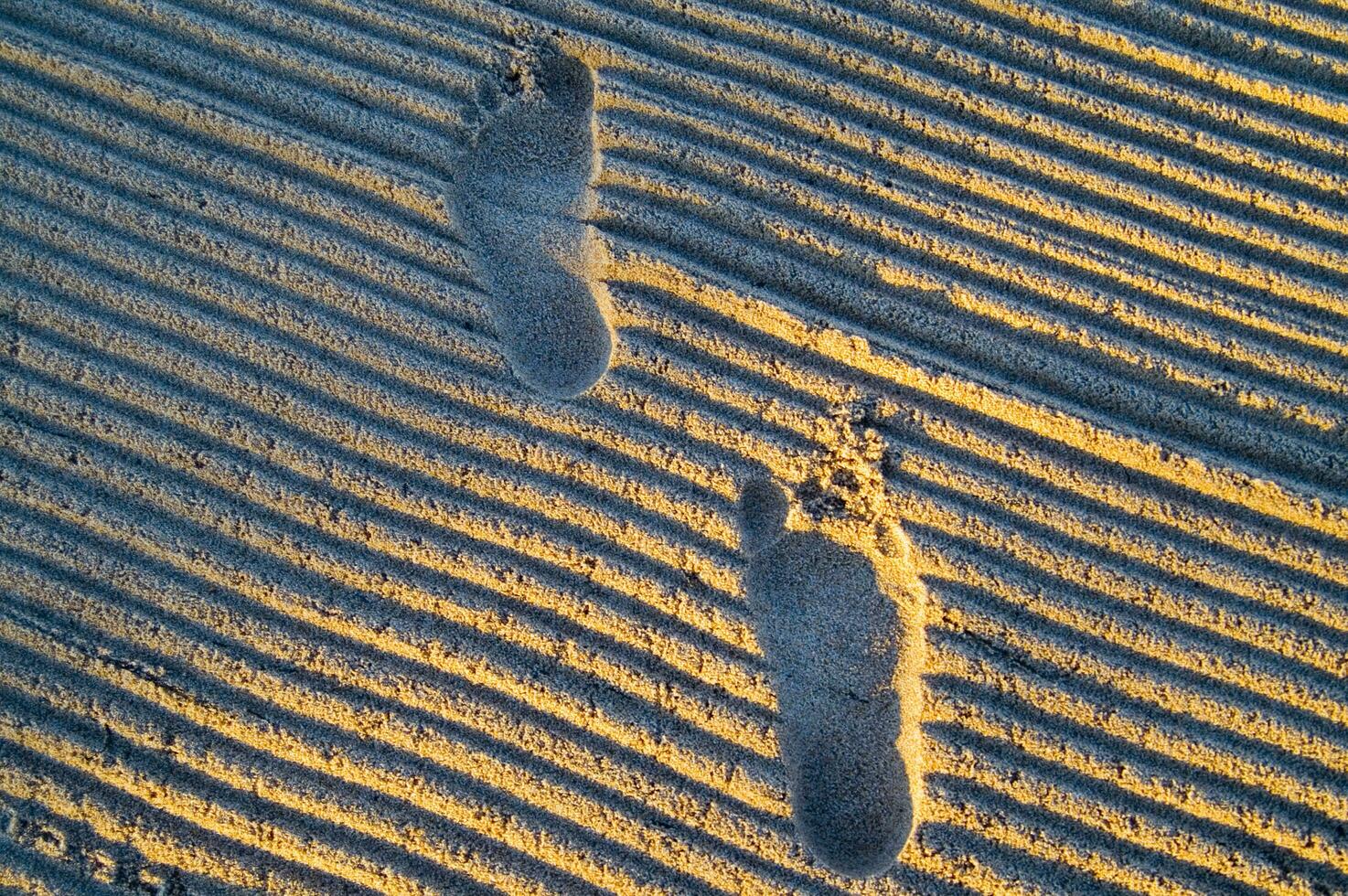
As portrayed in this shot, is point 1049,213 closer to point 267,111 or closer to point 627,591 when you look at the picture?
point 627,591

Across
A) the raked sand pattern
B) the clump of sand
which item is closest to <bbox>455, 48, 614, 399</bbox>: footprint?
the raked sand pattern

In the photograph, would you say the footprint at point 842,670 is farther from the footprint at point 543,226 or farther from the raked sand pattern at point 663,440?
the footprint at point 543,226

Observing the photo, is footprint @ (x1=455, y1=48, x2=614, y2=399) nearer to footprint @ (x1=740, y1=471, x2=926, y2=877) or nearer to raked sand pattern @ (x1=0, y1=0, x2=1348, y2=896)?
raked sand pattern @ (x1=0, y1=0, x2=1348, y2=896)

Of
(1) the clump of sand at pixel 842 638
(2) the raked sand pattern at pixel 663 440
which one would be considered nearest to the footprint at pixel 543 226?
(2) the raked sand pattern at pixel 663 440

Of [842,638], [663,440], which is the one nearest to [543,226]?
[663,440]

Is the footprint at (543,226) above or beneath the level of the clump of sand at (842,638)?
above

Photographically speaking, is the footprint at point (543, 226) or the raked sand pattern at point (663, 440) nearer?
the raked sand pattern at point (663, 440)

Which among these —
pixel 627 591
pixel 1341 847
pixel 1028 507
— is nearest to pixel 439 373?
pixel 627 591
